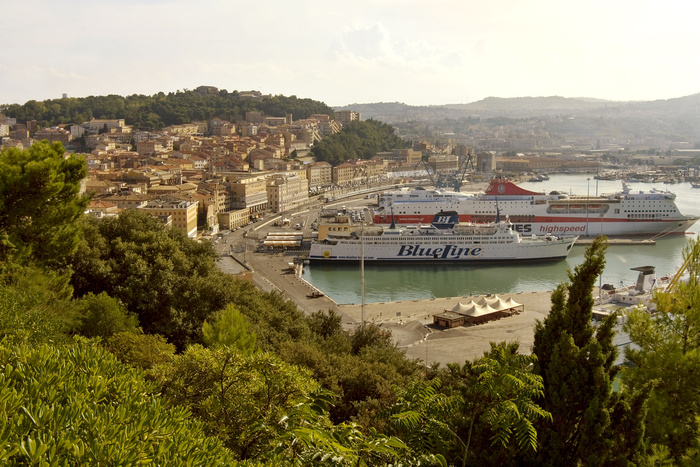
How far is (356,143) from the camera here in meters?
36.8

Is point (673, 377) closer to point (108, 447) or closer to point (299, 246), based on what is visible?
point (108, 447)

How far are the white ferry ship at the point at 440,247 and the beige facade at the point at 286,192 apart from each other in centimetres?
718

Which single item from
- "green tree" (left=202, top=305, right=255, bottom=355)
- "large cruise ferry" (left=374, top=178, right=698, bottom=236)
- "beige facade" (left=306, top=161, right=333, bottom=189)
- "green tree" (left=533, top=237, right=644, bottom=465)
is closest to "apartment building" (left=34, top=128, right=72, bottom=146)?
"beige facade" (left=306, top=161, right=333, bottom=189)

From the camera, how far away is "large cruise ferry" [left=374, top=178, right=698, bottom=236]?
18.7m

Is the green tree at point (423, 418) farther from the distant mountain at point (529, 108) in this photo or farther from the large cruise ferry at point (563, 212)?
the distant mountain at point (529, 108)

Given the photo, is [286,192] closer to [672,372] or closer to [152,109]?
[152,109]

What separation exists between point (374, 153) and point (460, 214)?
18471 millimetres

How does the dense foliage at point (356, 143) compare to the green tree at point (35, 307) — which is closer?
the green tree at point (35, 307)

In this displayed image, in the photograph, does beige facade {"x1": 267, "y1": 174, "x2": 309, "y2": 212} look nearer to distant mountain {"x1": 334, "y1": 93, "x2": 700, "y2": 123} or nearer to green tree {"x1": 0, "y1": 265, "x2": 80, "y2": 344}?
green tree {"x1": 0, "y1": 265, "x2": 80, "y2": 344}

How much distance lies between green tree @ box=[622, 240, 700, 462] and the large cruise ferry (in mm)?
14696

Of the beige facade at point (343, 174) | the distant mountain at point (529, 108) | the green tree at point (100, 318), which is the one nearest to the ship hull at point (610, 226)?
the beige facade at point (343, 174)

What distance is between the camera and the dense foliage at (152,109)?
35750mm

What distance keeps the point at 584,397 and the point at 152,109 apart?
124ft

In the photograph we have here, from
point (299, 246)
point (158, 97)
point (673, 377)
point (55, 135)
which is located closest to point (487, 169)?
point (158, 97)
